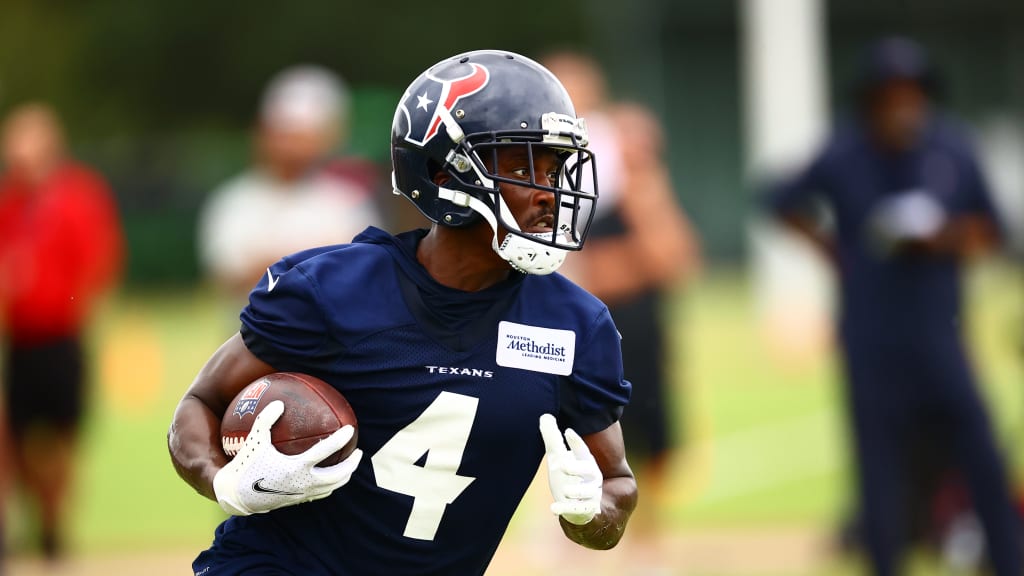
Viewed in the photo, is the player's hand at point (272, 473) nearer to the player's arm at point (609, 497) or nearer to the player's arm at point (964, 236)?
the player's arm at point (609, 497)

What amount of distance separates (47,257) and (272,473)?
572 centimetres

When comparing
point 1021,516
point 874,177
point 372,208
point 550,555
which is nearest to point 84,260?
point 372,208

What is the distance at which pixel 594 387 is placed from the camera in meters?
3.72

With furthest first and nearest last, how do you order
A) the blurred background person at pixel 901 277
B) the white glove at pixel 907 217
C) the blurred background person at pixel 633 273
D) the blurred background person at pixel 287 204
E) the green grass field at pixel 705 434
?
the green grass field at pixel 705 434 → the blurred background person at pixel 633 273 → the blurred background person at pixel 287 204 → the white glove at pixel 907 217 → the blurred background person at pixel 901 277

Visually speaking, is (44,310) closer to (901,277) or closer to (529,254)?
(901,277)

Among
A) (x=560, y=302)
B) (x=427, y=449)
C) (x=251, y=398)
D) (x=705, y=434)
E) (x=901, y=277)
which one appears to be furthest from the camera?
(x=705, y=434)

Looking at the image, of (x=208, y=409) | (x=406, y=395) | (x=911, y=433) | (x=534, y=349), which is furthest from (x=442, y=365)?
(x=911, y=433)

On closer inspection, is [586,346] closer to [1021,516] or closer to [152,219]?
[1021,516]

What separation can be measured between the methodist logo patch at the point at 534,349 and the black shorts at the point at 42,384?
18.5ft

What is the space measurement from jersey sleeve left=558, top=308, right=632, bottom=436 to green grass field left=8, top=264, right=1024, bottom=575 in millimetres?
4177

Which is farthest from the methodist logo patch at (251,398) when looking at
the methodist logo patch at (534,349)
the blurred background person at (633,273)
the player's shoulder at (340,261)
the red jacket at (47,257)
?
the red jacket at (47,257)

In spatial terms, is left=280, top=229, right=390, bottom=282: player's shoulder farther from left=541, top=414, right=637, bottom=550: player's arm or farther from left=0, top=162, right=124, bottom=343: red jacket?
left=0, top=162, right=124, bottom=343: red jacket

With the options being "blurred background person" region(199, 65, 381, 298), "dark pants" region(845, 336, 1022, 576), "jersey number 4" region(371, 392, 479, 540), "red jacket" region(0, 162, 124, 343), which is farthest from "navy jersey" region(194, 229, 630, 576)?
"red jacket" region(0, 162, 124, 343)

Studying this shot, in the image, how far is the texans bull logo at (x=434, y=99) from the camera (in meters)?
3.72
